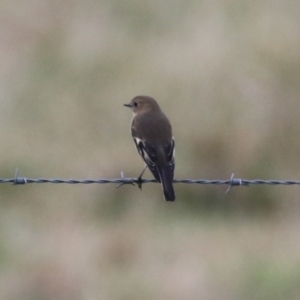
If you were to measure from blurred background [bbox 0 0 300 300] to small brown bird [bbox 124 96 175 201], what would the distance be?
74.7 inches

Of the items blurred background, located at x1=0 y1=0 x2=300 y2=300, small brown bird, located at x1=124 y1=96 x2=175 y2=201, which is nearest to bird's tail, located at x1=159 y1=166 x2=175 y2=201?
small brown bird, located at x1=124 y1=96 x2=175 y2=201

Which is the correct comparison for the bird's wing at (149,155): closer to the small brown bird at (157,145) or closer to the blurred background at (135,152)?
the small brown bird at (157,145)

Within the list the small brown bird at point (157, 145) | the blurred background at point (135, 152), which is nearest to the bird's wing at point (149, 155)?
the small brown bird at point (157, 145)

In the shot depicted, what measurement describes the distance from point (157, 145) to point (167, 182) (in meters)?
0.55

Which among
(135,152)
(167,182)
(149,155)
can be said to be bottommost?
(167,182)

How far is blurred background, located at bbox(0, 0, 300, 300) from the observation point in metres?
9.32

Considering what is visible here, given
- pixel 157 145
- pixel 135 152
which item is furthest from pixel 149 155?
pixel 135 152

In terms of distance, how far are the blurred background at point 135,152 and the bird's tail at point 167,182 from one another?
210cm

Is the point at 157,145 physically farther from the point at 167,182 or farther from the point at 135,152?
the point at 135,152

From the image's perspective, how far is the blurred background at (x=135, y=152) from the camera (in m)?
9.32

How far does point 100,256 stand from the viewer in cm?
975

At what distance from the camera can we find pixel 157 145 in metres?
7.55

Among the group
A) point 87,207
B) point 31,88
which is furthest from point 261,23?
point 87,207

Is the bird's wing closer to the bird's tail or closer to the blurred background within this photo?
the bird's tail
